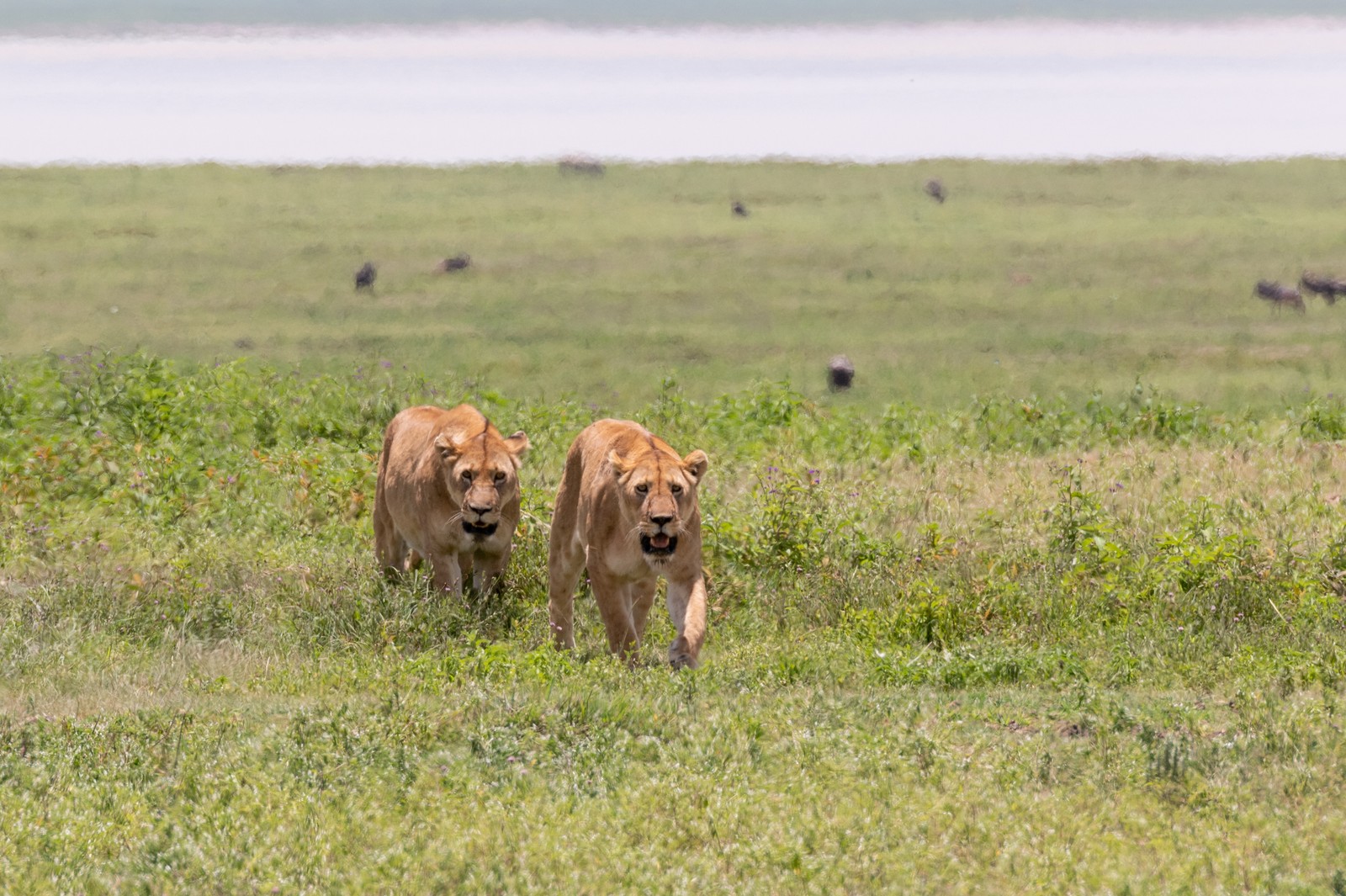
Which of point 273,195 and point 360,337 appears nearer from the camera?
point 360,337

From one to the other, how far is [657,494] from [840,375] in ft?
65.4

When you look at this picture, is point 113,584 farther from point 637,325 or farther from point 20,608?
point 637,325

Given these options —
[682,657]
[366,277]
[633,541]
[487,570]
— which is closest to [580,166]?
[366,277]

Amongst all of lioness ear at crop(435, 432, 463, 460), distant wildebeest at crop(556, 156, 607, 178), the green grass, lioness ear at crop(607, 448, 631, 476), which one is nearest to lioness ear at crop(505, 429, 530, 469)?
lioness ear at crop(435, 432, 463, 460)

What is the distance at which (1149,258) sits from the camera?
4147 cm

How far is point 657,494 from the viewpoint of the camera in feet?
33.4

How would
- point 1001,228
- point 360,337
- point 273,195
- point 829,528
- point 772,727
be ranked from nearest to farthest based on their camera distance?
1. point 772,727
2. point 829,528
3. point 360,337
4. point 1001,228
5. point 273,195

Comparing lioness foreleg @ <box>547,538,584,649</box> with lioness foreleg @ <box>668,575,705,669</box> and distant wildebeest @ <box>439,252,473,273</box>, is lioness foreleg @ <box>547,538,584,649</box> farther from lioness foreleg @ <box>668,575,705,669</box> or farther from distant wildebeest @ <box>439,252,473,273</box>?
distant wildebeest @ <box>439,252,473,273</box>

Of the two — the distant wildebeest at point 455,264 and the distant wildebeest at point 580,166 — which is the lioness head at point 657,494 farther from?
the distant wildebeest at point 580,166

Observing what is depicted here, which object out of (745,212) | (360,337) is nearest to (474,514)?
(360,337)

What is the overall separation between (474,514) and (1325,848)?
20.6ft

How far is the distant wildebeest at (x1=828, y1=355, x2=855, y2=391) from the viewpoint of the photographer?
97.3ft

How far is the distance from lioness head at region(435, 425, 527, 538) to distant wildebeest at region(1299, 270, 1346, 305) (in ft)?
101

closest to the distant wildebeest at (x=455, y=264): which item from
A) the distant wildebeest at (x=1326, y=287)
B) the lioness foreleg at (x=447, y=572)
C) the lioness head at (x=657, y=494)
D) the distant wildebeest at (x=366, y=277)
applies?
the distant wildebeest at (x=366, y=277)
